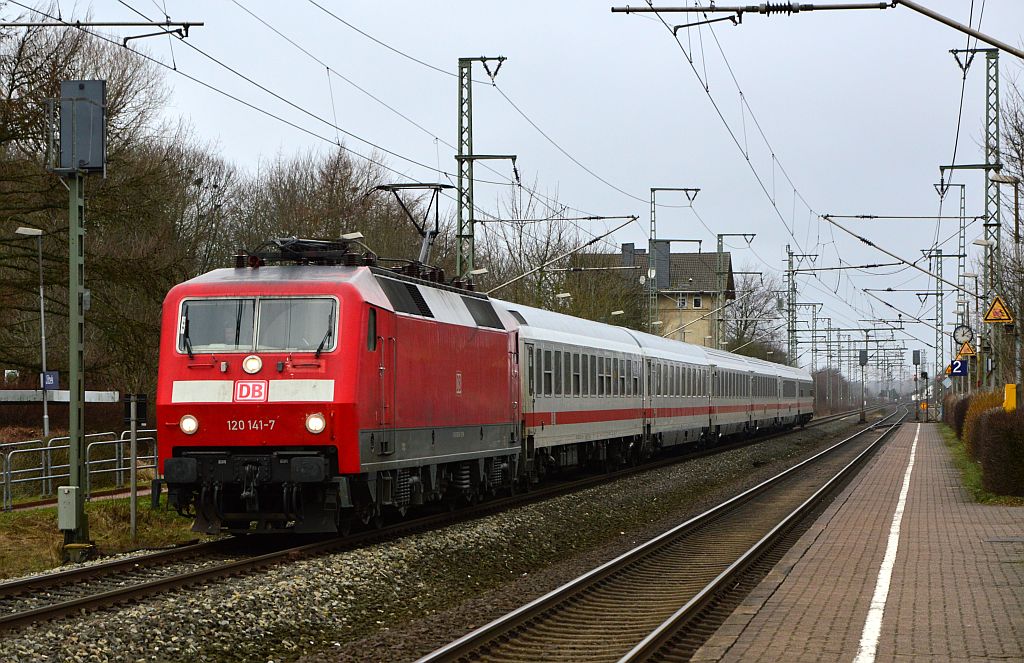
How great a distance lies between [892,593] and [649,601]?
2321 millimetres

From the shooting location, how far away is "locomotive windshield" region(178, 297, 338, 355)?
14703 mm

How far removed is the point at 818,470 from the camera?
33156mm

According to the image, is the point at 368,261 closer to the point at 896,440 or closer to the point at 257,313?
the point at 257,313

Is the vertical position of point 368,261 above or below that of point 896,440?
above

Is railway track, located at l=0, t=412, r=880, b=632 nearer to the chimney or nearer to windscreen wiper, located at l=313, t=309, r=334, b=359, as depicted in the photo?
windscreen wiper, located at l=313, t=309, r=334, b=359

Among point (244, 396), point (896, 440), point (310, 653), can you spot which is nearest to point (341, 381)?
point (244, 396)

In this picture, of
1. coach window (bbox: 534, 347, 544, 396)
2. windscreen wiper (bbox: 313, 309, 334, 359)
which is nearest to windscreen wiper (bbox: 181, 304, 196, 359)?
windscreen wiper (bbox: 313, 309, 334, 359)

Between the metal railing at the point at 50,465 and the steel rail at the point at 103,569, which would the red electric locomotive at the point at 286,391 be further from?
the metal railing at the point at 50,465

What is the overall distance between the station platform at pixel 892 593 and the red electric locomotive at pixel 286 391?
16.0 feet

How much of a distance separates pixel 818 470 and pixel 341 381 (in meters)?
21.3

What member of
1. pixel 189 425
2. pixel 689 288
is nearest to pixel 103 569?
pixel 189 425

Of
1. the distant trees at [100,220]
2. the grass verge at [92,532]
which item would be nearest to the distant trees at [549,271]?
the distant trees at [100,220]

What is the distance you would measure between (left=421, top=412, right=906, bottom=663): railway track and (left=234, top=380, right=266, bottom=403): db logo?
411 centimetres

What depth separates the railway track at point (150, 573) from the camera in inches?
426
